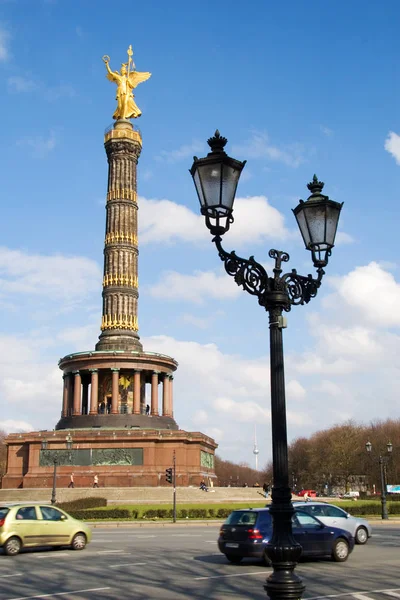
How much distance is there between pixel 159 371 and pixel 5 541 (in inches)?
1410

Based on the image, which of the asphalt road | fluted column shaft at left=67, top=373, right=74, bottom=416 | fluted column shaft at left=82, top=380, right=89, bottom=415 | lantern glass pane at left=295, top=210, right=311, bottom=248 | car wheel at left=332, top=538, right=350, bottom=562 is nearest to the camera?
lantern glass pane at left=295, top=210, right=311, bottom=248

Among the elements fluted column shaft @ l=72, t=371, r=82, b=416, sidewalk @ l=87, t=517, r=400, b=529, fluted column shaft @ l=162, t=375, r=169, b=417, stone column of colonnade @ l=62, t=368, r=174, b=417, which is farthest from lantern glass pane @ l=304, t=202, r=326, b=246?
fluted column shaft @ l=162, t=375, r=169, b=417

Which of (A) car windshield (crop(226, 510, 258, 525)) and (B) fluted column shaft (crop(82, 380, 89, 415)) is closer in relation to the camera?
(A) car windshield (crop(226, 510, 258, 525))

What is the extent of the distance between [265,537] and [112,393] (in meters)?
37.4

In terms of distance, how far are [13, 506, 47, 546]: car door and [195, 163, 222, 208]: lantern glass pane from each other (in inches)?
509

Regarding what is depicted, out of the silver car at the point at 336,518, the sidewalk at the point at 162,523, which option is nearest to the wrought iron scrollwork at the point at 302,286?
the silver car at the point at 336,518

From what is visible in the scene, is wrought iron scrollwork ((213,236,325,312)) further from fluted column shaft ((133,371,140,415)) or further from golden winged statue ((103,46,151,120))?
golden winged statue ((103,46,151,120))

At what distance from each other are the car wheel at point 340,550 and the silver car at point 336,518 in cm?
172

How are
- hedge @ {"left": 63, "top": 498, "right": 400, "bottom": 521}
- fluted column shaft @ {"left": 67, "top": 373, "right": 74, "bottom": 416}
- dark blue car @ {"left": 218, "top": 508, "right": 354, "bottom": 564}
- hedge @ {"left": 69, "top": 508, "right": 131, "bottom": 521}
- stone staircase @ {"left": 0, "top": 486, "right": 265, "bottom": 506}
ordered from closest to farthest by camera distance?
dark blue car @ {"left": 218, "top": 508, "right": 354, "bottom": 564}
hedge @ {"left": 69, "top": 508, "right": 131, "bottom": 521}
hedge @ {"left": 63, "top": 498, "right": 400, "bottom": 521}
stone staircase @ {"left": 0, "top": 486, "right": 265, "bottom": 506}
fluted column shaft @ {"left": 67, "top": 373, "right": 74, "bottom": 416}

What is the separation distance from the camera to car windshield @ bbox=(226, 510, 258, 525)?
49.6 feet

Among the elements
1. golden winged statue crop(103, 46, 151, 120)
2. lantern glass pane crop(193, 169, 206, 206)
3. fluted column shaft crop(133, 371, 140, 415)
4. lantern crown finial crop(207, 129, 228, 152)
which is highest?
golden winged statue crop(103, 46, 151, 120)

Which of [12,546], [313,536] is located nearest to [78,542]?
[12,546]

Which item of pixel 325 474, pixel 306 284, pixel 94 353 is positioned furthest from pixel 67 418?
pixel 325 474

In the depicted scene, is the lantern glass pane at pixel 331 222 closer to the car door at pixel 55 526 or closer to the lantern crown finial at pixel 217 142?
the lantern crown finial at pixel 217 142
